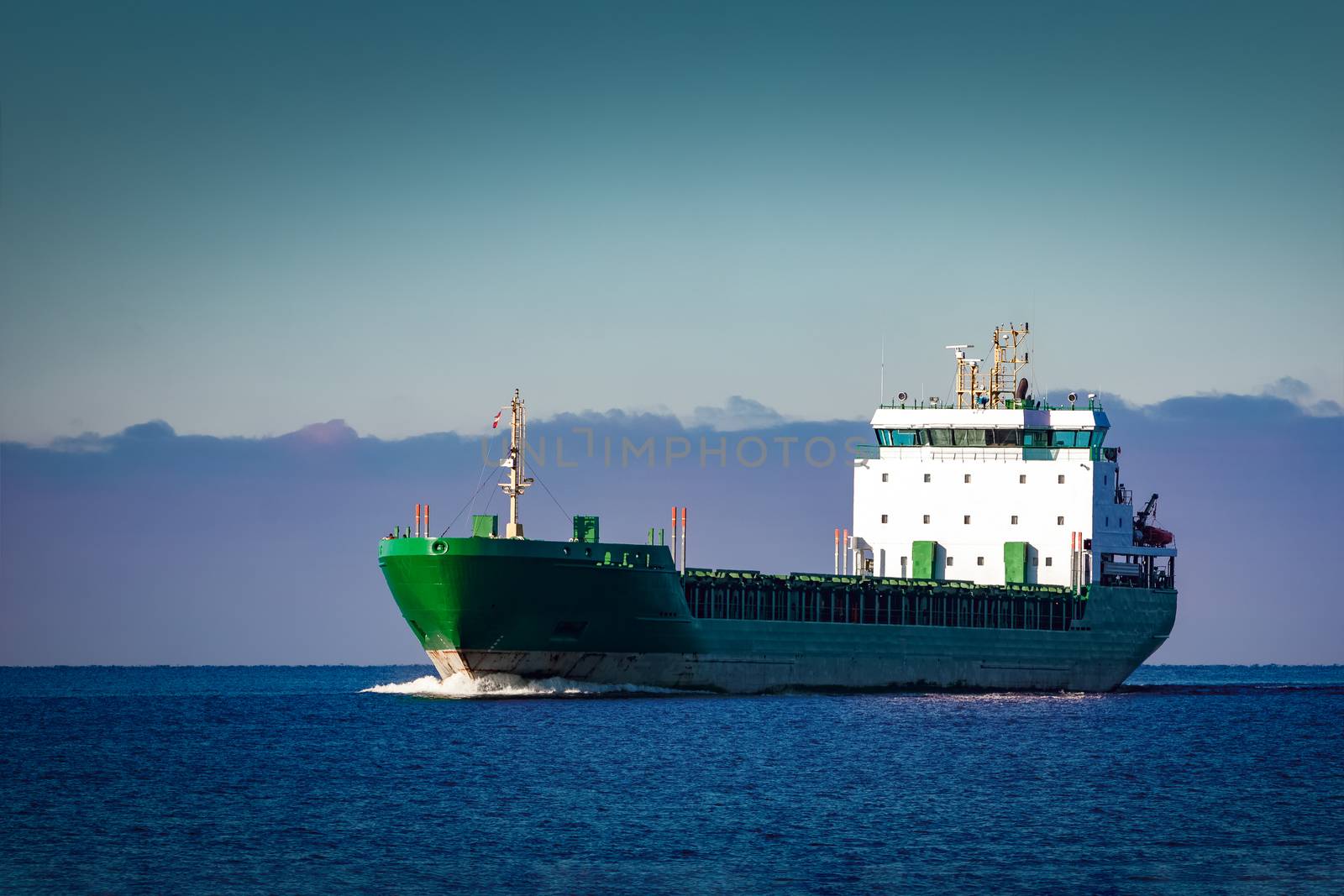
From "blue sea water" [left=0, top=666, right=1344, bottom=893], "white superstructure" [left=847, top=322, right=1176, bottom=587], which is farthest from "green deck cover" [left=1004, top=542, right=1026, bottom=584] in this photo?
"blue sea water" [left=0, top=666, right=1344, bottom=893]

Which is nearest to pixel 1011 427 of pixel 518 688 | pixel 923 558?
pixel 923 558

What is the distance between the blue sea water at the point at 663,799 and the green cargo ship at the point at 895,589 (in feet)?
6.68

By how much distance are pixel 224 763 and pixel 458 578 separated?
1179cm

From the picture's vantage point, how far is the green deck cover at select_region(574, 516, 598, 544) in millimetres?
58875

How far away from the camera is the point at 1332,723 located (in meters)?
68.7

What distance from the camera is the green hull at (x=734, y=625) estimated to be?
5644cm

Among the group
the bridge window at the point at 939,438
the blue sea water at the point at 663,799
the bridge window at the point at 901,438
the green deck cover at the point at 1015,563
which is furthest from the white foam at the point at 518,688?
the green deck cover at the point at 1015,563

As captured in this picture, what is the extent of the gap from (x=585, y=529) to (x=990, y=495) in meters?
23.1

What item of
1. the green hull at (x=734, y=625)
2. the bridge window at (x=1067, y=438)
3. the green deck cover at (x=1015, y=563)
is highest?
the bridge window at (x=1067, y=438)

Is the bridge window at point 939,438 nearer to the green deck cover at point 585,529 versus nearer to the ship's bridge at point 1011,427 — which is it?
the ship's bridge at point 1011,427

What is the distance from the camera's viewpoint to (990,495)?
246 ft

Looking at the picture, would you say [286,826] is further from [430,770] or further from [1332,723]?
[1332,723]

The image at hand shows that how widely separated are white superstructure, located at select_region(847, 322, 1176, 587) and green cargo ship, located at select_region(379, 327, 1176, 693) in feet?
0.26

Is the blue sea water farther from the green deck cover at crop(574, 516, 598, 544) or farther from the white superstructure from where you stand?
the white superstructure
